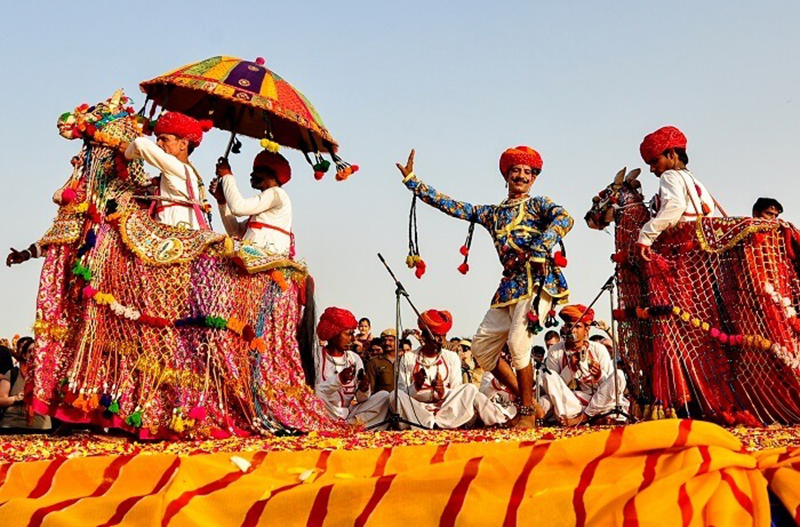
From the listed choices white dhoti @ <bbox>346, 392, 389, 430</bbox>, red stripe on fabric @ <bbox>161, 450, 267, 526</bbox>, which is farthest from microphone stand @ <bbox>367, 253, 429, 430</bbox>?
red stripe on fabric @ <bbox>161, 450, 267, 526</bbox>

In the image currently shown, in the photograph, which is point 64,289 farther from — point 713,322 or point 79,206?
point 713,322

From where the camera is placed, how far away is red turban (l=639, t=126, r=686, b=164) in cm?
694

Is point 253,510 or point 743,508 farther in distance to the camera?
point 253,510

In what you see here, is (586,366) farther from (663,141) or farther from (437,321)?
(663,141)

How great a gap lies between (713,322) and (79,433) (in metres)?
4.78

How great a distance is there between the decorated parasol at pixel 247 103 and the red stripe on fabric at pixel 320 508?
478cm

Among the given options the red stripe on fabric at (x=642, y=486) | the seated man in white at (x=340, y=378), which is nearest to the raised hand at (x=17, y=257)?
the seated man in white at (x=340, y=378)

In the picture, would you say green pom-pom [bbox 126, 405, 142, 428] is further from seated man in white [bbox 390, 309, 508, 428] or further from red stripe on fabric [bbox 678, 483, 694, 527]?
red stripe on fabric [bbox 678, 483, 694, 527]

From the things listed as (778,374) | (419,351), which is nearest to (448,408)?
(419,351)

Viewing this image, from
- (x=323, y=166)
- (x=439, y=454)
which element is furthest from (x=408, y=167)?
(x=439, y=454)

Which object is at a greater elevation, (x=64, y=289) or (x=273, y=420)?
(x=64, y=289)

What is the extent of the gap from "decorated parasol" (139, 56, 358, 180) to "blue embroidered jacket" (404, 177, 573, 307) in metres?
1.36

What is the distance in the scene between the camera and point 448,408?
8.55 meters

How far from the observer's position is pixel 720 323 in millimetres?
6531
